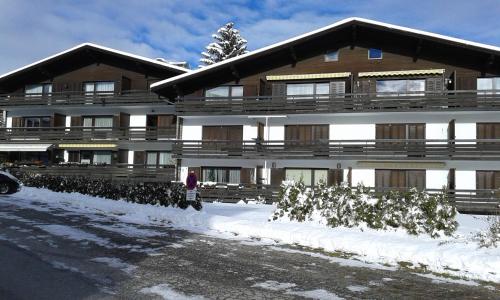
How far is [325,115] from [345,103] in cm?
153

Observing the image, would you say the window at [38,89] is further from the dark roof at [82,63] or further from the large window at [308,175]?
the large window at [308,175]

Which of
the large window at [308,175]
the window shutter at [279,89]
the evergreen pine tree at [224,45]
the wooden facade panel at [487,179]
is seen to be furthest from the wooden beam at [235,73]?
the evergreen pine tree at [224,45]

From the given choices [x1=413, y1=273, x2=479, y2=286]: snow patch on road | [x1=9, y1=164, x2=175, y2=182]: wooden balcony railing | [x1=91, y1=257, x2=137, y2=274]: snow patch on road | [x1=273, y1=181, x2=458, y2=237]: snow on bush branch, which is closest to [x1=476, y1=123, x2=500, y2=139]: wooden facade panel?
[x1=273, y1=181, x2=458, y2=237]: snow on bush branch

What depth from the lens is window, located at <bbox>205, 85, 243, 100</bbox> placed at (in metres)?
30.0

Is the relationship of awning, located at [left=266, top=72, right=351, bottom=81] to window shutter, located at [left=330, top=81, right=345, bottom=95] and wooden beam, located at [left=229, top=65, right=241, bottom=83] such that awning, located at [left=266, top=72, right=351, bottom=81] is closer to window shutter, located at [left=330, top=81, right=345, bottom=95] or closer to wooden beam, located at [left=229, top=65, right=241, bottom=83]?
window shutter, located at [left=330, top=81, right=345, bottom=95]

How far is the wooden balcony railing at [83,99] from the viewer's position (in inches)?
1296

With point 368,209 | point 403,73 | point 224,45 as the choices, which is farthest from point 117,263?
point 224,45

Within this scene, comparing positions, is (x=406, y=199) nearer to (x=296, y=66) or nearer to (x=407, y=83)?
(x=407, y=83)

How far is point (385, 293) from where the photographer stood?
741 centimetres

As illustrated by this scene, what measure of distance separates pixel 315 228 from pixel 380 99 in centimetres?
1517

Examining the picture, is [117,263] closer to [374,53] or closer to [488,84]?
[374,53]

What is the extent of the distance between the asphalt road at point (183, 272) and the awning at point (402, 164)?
52.1 feet

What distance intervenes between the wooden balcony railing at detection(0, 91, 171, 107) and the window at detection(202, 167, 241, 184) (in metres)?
5.89

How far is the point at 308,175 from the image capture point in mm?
27688
